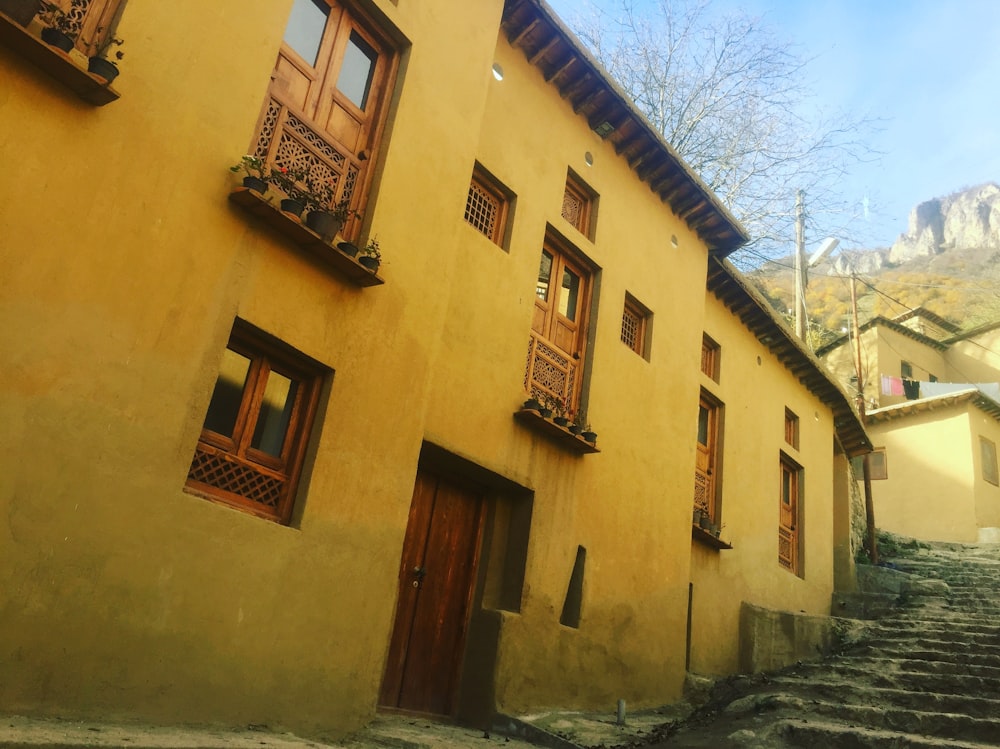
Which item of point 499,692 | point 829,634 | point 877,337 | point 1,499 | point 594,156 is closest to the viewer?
point 1,499

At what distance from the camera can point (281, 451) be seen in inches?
231

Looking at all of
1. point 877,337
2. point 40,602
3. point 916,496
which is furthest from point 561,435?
point 877,337

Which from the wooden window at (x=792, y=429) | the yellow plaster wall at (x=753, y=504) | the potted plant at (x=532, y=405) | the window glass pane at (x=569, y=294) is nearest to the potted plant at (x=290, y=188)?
the potted plant at (x=532, y=405)

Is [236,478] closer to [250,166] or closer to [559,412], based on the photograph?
[250,166]

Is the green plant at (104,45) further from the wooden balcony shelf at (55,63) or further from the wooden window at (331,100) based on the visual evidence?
the wooden window at (331,100)

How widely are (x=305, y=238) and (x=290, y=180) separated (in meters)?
0.52

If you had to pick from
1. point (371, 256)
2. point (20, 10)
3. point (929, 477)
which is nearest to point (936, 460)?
point (929, 477)

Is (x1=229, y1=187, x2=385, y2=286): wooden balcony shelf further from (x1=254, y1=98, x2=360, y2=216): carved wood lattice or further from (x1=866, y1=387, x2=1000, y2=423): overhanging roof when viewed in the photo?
(x1=866, y1=387, x2=1000, y2=423): overhanging roof

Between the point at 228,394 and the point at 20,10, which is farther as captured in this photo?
the point at 228,394

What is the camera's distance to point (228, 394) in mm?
5613

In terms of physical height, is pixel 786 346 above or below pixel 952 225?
below

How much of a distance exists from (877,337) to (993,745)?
2620 centimetres

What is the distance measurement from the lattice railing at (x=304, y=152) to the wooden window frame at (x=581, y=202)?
3.81 meters

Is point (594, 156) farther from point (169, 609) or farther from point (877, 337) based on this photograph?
point (877, 337)
